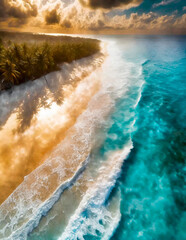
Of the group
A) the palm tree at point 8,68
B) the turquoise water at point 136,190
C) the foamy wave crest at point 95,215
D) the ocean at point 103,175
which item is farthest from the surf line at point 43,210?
the palm tree at point 8,68

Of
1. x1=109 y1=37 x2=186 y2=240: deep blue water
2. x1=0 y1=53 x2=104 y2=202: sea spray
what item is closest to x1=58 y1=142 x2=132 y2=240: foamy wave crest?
x1=109 y1=37 x2=186 y2=240: deep blue water

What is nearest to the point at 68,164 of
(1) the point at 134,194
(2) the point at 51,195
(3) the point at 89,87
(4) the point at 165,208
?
A: (2) the point at 51,195

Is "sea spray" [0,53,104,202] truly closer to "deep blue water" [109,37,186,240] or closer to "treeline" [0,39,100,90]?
"treeline" [0,39,100,90]

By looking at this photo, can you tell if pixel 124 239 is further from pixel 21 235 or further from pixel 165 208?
pixel 21 235

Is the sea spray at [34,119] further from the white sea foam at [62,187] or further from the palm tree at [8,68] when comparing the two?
the palm tree at [8,68]

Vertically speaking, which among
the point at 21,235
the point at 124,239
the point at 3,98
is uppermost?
the point at 3,98
